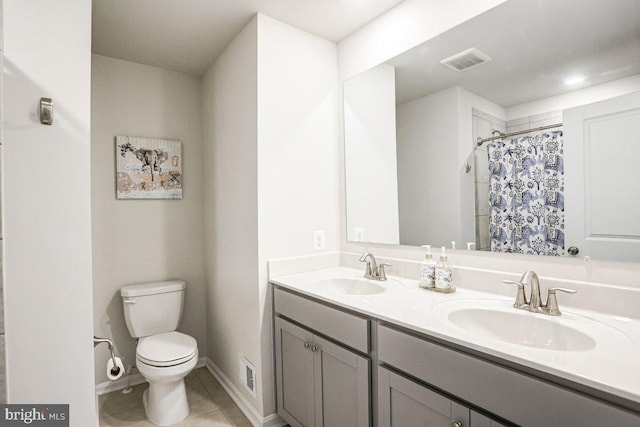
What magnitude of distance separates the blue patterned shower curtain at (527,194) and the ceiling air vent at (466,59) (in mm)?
400

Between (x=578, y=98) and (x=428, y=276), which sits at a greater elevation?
(x=578, y=98)

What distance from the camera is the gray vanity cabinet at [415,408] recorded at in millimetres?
999

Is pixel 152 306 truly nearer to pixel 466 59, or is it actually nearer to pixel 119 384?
pixel 119 384

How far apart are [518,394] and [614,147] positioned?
3.08 ft

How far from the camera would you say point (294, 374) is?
175cm

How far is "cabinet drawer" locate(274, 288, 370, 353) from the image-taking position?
53.1 inches

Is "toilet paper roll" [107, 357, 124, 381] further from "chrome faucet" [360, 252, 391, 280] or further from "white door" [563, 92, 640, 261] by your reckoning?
"white door" [563, 92, 640, 261]

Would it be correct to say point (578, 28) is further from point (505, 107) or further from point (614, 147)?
point (614, 147)

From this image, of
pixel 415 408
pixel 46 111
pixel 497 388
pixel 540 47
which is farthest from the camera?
pixel 540 47

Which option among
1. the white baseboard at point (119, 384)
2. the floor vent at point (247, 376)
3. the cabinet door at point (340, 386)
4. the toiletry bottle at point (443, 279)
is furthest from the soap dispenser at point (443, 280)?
the white baseboard at point (119, 384)

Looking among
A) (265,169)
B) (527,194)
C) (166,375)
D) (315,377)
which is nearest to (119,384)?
(166,375)

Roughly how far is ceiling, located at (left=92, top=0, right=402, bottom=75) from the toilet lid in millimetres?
1932

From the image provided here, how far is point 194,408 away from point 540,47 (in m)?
2.67

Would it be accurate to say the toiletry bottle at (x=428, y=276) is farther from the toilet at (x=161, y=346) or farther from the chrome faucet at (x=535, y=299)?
the toilet at (x=161, y=346)
